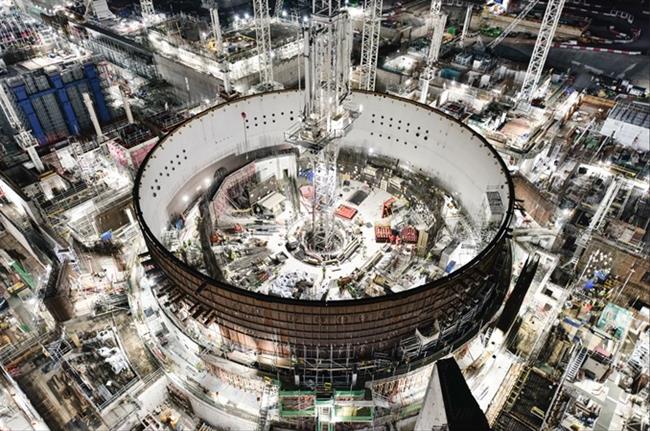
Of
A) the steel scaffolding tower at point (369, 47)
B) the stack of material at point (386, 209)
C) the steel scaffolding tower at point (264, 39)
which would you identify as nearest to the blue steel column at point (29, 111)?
the steel scaffolding tower at point (264, 39)

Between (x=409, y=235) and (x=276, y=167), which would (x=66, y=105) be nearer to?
(x=276, y=167)

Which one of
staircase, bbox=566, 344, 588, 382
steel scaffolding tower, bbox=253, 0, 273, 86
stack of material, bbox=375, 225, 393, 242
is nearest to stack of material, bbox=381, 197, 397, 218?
stack of material, bbox=375, 225, 393, 242

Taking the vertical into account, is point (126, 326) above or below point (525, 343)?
above

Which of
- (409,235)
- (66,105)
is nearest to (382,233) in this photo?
(409,235)

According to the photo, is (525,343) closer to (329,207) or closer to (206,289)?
(329,207)

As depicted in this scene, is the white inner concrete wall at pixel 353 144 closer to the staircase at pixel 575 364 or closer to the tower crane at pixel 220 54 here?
the staircase at pixel 575 364

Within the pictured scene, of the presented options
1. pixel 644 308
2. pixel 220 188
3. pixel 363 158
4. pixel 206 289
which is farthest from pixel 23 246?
pixel 644 308

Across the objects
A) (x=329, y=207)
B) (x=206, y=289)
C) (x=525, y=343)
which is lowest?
(x=525, y=343)
